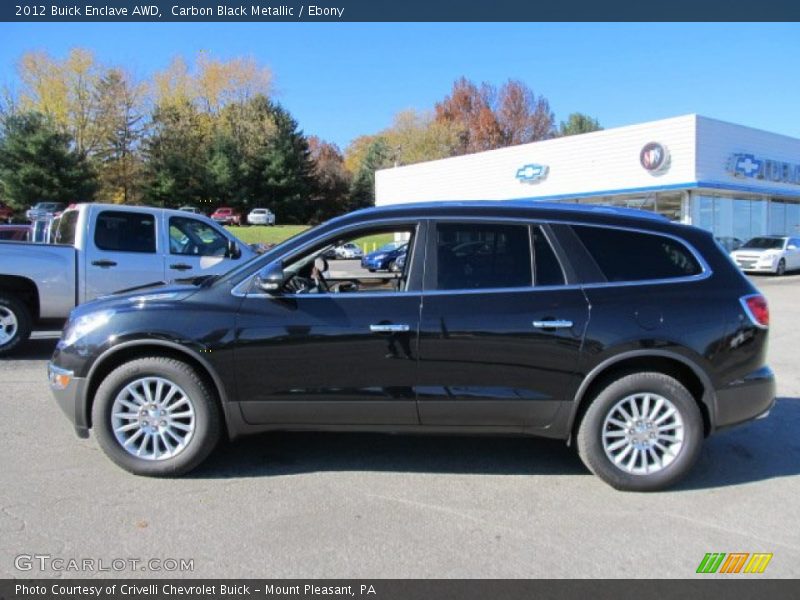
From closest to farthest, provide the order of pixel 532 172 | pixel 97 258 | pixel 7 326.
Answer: pixel 7 326, pixel 97 258, pixel 532 172

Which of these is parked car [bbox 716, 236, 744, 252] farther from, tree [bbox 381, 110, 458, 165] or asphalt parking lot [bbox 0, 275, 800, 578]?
tree [bbox 381, 110, 458, 165]

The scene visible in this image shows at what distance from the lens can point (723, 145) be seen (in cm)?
2870

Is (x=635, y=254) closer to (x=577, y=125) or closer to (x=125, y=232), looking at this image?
(x=125, y=232)

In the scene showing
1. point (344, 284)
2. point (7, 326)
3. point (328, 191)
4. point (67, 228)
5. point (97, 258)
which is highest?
point (328, 191)

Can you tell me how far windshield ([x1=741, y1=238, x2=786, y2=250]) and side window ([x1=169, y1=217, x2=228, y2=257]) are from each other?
21.7 meters

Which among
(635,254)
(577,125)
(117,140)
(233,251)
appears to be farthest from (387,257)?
(577,125)

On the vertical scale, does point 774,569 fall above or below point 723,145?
below

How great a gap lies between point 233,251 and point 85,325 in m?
4.95

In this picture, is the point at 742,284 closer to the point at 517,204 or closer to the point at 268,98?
the point at 517,204

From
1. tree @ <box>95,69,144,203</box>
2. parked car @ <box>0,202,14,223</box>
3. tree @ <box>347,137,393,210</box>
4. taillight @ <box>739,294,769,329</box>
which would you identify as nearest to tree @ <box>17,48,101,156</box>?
tree @ <box>95,69,144,203</box>

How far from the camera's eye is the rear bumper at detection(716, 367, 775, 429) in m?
4.13
